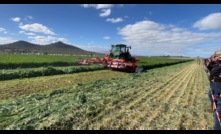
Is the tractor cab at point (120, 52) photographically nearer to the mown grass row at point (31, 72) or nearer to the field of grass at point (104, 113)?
the mown grass row at point (31, 72)

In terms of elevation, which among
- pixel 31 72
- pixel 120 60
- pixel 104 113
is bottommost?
pixel 104 113

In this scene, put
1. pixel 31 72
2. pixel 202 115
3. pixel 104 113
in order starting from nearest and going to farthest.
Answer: pixel 104 113, pixel 202 115, pixel 31 72

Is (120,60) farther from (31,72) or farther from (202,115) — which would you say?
(202,115)

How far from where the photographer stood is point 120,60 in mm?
22172

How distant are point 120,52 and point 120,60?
2494 millimetres

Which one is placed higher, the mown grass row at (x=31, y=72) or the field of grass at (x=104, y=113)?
the mown grass row at (x=31, y=72)

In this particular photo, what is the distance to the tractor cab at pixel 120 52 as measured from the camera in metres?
24.2

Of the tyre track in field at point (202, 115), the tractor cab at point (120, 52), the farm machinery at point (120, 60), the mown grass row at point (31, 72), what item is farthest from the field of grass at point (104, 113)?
the tractor cab at point (120, 52)

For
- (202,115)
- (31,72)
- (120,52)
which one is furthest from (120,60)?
(202,115)

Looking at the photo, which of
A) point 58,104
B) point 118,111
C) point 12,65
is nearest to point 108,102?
point 118,111

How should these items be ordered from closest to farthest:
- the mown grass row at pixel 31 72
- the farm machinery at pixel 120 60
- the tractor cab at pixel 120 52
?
1. the mown grass row at pixel 31 72
2. the farm machinery at pixel 120 60
3. the tractor cab at pixel 120 52

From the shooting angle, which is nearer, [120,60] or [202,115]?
[202,115]

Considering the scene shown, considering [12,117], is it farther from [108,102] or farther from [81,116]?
[108,102]
